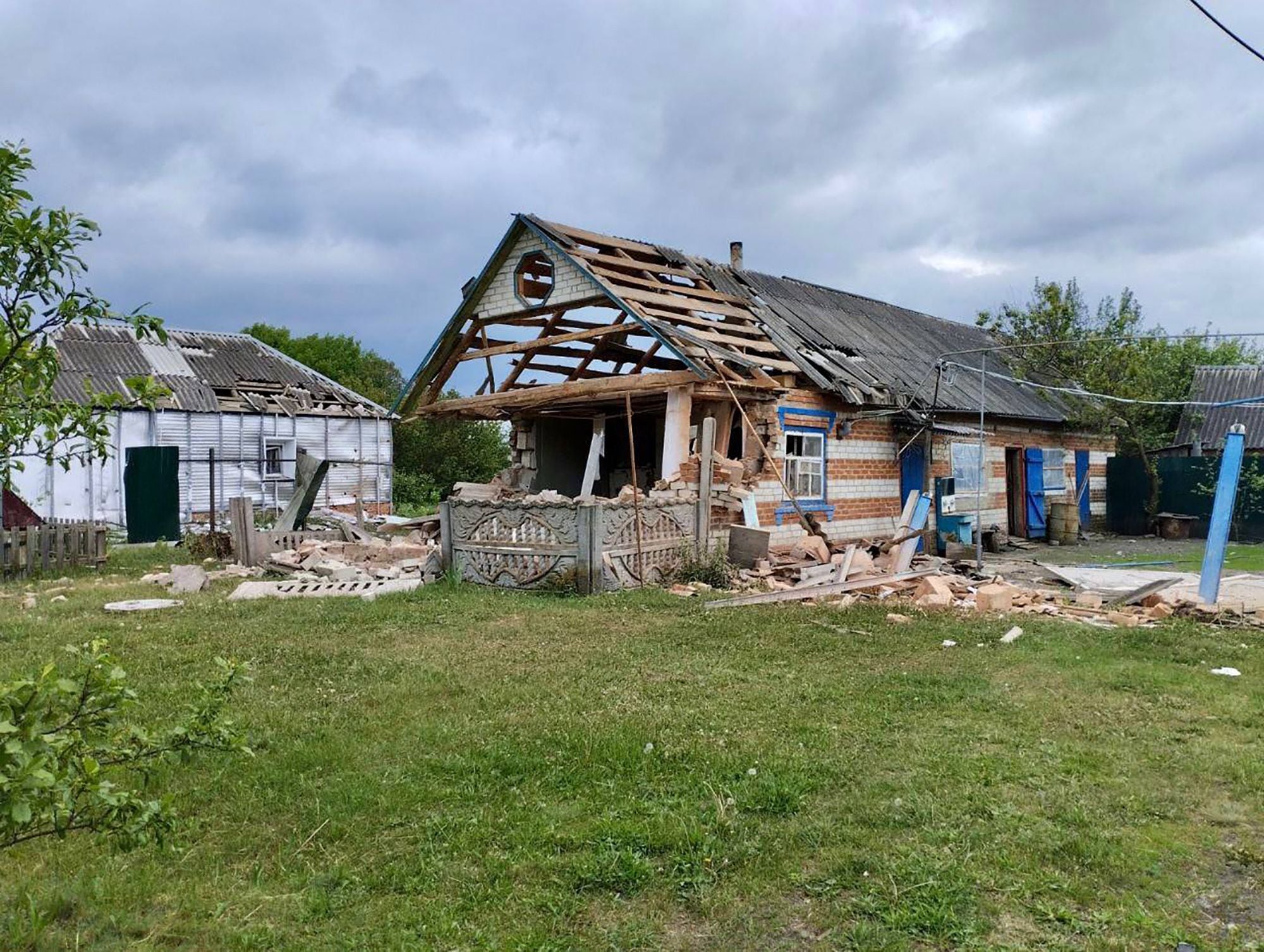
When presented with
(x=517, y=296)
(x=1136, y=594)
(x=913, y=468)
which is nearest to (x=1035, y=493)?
(x=913, y=468)

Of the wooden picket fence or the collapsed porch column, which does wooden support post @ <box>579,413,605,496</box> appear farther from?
the wooden picket fence

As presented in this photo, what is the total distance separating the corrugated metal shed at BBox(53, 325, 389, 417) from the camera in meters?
24.5

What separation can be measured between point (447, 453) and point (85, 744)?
30.0m

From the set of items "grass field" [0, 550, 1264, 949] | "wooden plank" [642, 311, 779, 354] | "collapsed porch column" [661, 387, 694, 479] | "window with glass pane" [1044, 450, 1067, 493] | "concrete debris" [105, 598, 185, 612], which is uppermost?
"wooden plank" [642, 311, 779, 354]

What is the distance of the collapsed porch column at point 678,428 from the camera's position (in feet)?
42.9

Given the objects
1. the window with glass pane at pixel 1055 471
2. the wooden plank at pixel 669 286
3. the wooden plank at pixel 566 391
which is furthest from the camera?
the window with glass pane at pixel 1055 471

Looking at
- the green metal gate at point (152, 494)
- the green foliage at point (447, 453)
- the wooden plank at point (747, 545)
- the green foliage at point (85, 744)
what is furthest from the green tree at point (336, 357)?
the green foliage at point (85, 744)

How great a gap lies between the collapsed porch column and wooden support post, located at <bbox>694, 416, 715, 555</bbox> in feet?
0.91

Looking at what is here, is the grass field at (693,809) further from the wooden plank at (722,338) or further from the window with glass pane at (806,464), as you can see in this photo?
the wooden plank at (722,338)

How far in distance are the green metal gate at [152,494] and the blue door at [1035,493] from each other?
1862 cm

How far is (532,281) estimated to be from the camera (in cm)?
1548

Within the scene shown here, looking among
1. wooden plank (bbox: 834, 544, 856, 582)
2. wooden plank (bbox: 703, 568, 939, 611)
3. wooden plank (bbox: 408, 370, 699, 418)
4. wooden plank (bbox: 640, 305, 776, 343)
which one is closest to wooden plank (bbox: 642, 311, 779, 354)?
wooden plank (bbox: 640, 305, 776, 343)

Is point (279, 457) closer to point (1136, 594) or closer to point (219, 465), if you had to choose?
point (219, 465)

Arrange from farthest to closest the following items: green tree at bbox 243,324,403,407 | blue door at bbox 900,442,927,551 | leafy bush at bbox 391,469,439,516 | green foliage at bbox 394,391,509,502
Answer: green tree at bbox 243,324,403,407 → green foliage at bbox 394,391,509,502 → leafy bush at bbox 391,469,439,516 → blue door at bbox 900,442,927,551
